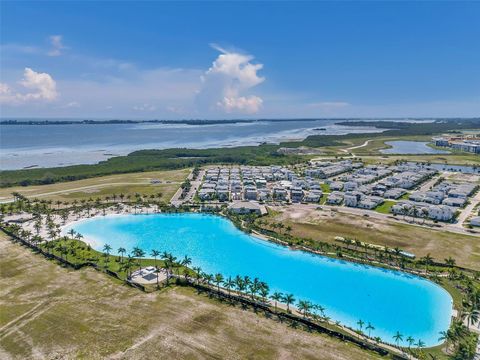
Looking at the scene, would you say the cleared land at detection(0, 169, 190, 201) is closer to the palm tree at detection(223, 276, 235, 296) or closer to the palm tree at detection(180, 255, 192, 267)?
the palm tree at detection(180, 255, 192, 267)

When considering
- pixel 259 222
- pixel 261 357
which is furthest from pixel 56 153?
pixel 261 357

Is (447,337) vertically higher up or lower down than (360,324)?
higher up

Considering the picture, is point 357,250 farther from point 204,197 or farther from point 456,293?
point 204,197

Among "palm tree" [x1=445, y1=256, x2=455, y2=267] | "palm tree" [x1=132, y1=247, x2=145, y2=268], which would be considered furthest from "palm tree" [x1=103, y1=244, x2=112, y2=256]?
"palm tree" [x1=445, y1=256, x2=455, y2=267]

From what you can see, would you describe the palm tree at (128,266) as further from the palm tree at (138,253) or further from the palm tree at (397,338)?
the palm tree at (397,338)

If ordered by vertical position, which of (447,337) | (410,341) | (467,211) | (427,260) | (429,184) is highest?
(429,184)

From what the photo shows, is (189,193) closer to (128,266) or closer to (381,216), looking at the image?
(128,266)

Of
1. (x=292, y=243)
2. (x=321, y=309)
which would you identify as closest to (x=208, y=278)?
(x=321, y=309)
